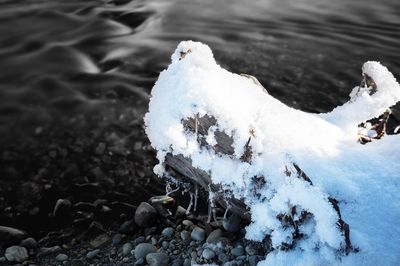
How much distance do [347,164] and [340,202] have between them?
9.4 inches

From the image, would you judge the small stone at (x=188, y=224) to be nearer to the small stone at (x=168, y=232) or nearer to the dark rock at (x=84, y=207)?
the small stone at (x=168, y=232)

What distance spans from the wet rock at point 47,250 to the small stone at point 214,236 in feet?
4.10

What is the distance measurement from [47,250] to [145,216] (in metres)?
0.83

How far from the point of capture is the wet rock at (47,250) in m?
3.36

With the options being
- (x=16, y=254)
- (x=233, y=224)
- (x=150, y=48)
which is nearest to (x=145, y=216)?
(x=233, y=224)

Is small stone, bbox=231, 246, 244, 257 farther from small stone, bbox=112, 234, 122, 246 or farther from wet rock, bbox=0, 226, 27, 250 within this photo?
wet rock, bbox=0, 226, 27, 250

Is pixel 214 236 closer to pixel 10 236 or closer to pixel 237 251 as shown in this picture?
pixel 237 251

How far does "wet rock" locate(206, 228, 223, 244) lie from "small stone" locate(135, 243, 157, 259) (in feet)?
1.42

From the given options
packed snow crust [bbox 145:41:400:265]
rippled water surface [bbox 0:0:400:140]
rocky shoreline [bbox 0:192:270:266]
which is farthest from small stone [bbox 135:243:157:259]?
rippled water surface [bbox 0:0:400:140]

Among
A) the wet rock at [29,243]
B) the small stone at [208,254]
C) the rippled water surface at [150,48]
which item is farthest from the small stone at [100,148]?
the small stone at [208,254]

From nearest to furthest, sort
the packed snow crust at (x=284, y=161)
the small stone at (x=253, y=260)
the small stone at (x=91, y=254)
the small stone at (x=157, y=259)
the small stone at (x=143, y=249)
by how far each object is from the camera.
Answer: the packed snow crust at (x=284, y=161), the small stone at (x=253, y=260), the small stone at (x=157, y=259), the small stone at (x=143, y=249), the small stone at (x=91, y=254)

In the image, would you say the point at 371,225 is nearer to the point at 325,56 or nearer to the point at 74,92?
the point at 74,92

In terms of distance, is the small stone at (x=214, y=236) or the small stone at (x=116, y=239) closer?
the small stone at (x=214, y=236)

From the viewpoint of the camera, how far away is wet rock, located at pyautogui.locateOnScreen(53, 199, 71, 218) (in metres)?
3.82
